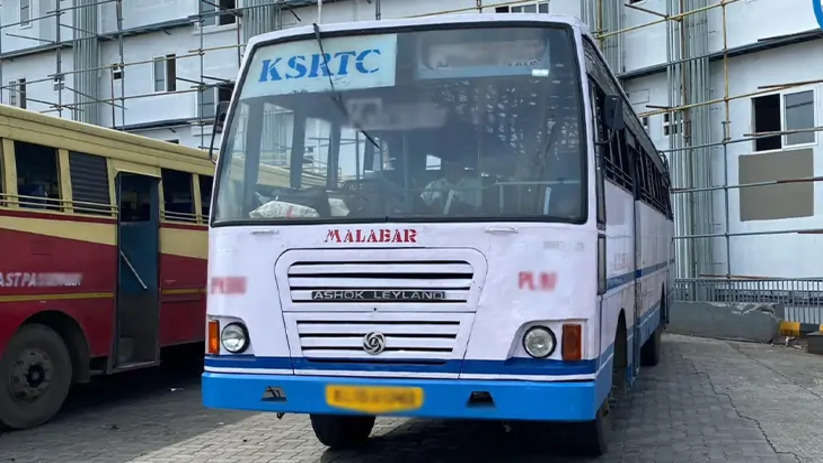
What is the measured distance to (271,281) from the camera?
5.71 meters

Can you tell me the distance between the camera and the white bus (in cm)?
534

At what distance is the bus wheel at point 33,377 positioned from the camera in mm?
8359

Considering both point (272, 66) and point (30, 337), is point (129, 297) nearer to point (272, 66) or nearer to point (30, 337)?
point (30, 337)

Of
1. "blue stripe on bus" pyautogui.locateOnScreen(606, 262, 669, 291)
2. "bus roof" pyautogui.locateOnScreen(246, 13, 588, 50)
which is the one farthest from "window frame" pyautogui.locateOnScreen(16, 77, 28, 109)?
"bus roof" pyautogui.locateOnScreen(246, 13, 588, 50)

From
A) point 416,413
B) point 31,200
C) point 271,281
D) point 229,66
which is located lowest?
point 416,413

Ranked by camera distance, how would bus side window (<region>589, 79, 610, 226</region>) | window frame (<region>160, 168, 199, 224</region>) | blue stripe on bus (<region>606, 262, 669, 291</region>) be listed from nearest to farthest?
bus side window (<region>589, 79, 610, 226</region>) → blue stripe on bus (<region>606, 262, 669, 291</region>) → window frame (<region>160, 168, 199, 224</region>)

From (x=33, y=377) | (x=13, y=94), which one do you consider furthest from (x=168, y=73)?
(x=33, y=377)

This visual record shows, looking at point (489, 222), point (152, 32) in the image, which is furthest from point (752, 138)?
point (152, 32)

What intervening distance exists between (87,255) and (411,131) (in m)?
4.83

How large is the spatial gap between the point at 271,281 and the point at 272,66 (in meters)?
1.47

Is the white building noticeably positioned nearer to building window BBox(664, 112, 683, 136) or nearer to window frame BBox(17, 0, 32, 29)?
building window BBox(664, 112, 683, 136)

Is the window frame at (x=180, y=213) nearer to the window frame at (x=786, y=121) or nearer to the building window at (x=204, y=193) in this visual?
the building window at (x=204, y=193)

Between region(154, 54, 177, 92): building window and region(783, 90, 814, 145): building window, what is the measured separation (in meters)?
17.0

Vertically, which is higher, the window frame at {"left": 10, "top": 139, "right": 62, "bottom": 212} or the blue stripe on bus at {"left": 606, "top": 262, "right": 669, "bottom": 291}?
the window frame at {"left": 10, "top": 139, "right": 62, "bottom": 212}
